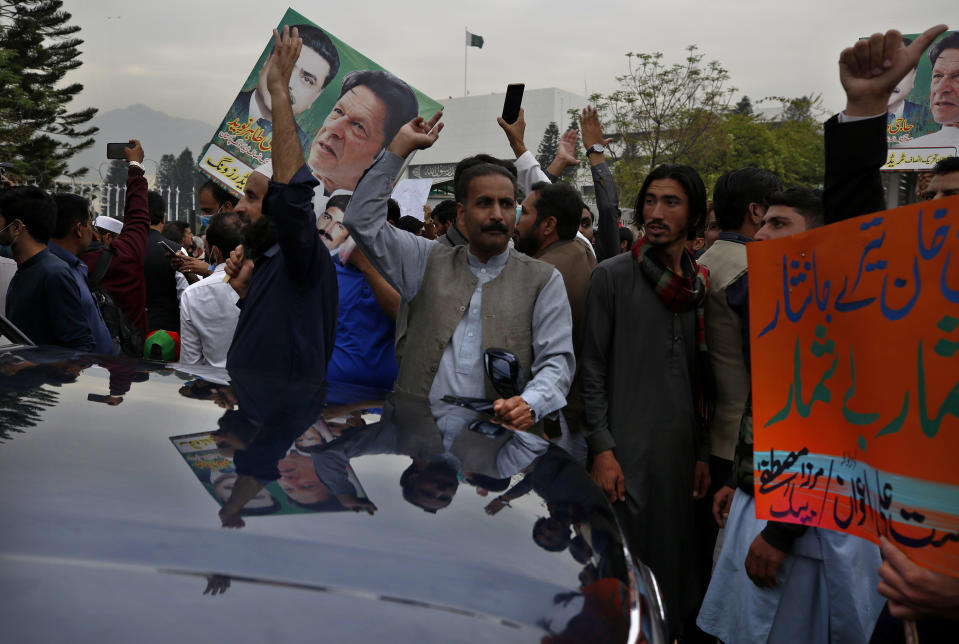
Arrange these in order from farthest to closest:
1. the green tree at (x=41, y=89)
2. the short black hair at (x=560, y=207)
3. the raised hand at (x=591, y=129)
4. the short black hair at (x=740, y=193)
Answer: the green tree at (x=41, y=89), the raised hand at (x=591, y=129), the short black hair at (x=560, y=207), the short black hair at (x=740, y=193)

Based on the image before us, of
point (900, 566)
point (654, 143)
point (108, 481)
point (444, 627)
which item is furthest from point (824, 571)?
point (654, 143)

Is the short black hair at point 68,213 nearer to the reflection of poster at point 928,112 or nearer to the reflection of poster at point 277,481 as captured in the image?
the reflection of poster at point 277,481

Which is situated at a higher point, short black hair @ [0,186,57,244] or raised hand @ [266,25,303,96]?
raised hand @ [266,25,303,96]

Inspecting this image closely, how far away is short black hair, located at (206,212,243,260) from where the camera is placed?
16.0ft

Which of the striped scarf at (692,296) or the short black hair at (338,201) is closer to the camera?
the striped scarf at (692,296)

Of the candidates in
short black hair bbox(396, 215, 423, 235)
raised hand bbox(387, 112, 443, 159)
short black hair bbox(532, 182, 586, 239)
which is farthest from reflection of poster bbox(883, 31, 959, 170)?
raised hand bbox(387, 112, 443, 159)

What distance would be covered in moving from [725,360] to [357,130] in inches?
107

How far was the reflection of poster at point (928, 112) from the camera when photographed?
7516 mm

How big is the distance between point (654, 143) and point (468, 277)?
2458cm

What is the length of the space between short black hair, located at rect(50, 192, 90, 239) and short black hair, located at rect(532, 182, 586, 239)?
9.97 feet

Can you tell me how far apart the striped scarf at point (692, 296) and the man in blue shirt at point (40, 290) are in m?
2.83

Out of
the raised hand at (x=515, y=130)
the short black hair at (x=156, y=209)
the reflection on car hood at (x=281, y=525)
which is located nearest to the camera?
the reflection on car hood at (x=281, y=525)

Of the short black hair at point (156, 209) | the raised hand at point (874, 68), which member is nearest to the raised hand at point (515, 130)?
the raised hand at point (874, 68)

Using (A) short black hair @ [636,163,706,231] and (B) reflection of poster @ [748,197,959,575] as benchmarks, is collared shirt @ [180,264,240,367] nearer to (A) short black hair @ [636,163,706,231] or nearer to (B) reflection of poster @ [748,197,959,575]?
(A) short black hair @ [636,163,706,231]
